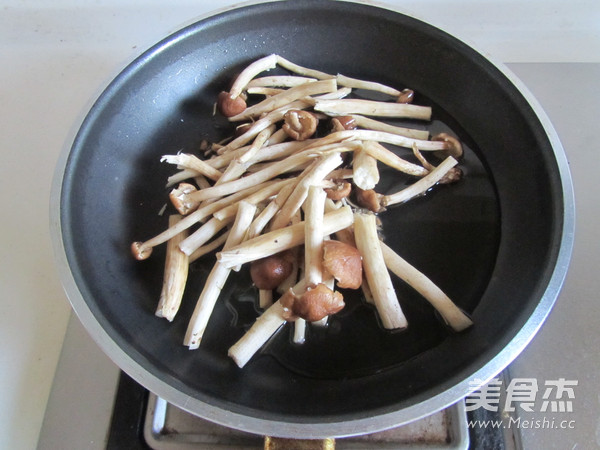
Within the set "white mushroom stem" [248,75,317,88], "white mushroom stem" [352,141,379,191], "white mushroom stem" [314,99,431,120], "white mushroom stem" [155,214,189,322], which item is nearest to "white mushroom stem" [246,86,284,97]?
"white mushroom stem" [248,75,317,88]

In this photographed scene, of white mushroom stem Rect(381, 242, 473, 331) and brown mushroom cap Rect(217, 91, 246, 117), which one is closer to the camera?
white mushroom stem Rect(381, 242, 473, 331)

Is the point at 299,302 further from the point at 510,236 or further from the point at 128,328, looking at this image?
the point at 510,236

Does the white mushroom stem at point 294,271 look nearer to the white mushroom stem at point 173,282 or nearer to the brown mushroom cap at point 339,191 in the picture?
the brown mushroom cap at point 339,191

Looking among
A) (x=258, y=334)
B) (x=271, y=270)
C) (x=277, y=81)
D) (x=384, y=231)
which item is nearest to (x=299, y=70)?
(x=277, y=81)

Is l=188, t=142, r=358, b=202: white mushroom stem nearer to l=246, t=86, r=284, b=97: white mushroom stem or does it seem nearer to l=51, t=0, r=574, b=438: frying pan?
l=51, t=0, r=574, b=438: frying pan

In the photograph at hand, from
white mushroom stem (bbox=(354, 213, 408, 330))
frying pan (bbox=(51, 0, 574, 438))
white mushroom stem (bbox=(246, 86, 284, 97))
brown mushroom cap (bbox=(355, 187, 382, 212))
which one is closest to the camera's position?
frying pan (bbox=(51, 0, 574, 438))

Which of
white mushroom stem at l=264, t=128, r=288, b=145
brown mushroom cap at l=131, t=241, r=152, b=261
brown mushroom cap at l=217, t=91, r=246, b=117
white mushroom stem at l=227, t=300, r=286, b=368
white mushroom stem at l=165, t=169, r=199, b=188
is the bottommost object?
white mushroom stem at l=227, t=300, r=286, b=368
